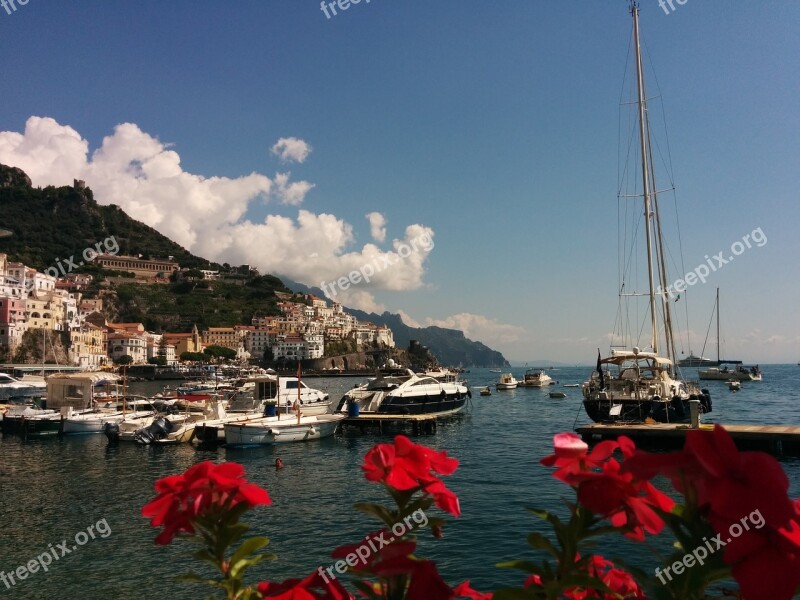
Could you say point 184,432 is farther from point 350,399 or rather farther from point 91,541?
point 91,541

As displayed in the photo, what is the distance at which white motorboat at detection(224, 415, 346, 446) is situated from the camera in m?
25.5

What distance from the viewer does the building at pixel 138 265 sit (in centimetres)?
16514

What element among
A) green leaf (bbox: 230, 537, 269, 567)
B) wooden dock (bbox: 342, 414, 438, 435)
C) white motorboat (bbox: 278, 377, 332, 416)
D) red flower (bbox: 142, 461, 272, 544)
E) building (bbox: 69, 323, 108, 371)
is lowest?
wooden dock (bbox: 342, 414, 438, 435)

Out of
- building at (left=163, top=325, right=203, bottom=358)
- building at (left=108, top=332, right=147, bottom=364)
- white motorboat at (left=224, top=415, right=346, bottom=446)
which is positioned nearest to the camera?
white motorboat at (left=224, top=415, right=346, bottom=446)

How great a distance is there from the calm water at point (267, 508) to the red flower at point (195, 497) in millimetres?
9499

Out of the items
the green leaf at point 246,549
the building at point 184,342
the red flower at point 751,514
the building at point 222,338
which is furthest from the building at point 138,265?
the red flower at point 751,514

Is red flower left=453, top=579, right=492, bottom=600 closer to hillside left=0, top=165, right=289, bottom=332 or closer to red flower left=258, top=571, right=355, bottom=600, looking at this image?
red flower left=258, top=571, right=355, bottom=600

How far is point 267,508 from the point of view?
15.8 meters

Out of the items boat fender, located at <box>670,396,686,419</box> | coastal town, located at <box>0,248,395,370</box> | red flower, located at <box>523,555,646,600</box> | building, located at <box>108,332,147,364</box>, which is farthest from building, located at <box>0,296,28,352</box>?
red flower, located at <box>523,555,646,600</box>

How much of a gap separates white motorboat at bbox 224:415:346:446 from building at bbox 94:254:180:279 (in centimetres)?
15700

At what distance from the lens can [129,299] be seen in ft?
489

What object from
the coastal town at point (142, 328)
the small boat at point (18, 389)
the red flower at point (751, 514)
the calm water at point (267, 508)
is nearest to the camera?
the red flower at point (751, 514)

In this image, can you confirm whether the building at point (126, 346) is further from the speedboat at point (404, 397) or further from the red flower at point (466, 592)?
the red flower at point (466, 592)

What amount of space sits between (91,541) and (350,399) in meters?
21.3
